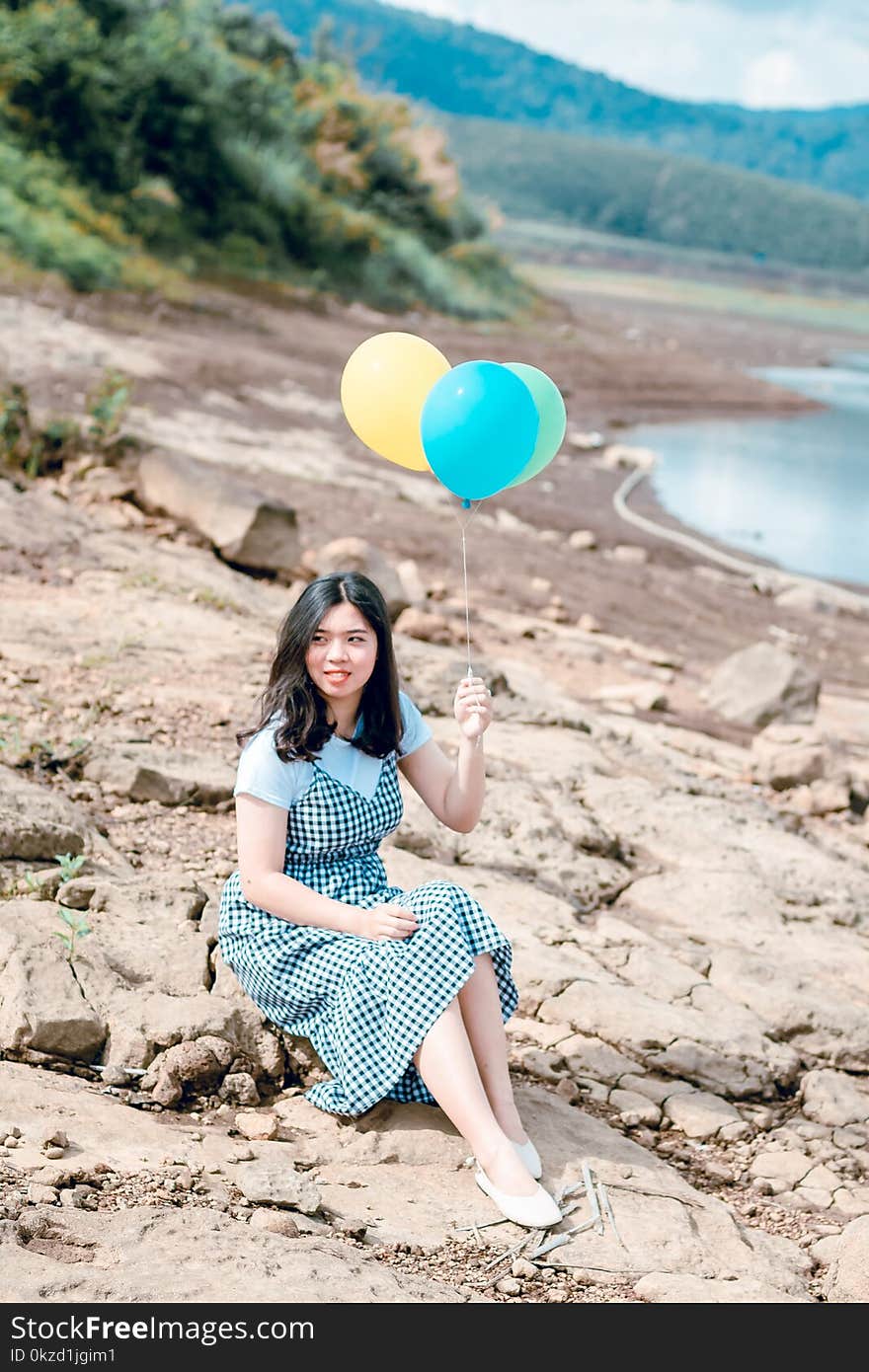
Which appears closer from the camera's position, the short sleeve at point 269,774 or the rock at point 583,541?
the short sleeve at point 269,774

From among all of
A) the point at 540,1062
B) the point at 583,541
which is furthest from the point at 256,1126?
the point at 583,541

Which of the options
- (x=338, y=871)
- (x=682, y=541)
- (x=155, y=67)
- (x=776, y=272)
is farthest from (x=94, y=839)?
(x=776, y=272)

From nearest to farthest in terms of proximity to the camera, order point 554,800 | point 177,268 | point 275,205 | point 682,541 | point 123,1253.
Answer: point 123,1253 < point 554,800 < point 682,541 < point 177,268 < point 275,205

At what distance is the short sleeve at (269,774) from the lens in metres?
3.63

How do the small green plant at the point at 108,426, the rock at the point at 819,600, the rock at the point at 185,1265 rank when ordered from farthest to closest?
the rock at the point at 819,600
the small green plant at the point at 108,426
the rock at the point at 185,1265

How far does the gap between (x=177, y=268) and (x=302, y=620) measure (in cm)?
1846

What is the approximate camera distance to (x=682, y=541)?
14398 mm

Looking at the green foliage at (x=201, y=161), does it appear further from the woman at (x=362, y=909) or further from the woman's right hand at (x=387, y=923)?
the woman's right hand at (x=387, y=923)

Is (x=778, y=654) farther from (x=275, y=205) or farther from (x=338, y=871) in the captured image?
(x=275, y=205)

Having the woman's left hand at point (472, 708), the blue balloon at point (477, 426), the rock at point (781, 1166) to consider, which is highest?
the blue balloon at point (477, 426)

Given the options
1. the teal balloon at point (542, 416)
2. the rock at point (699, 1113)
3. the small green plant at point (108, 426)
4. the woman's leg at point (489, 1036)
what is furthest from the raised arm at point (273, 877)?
the small green plant at point (108, 426)

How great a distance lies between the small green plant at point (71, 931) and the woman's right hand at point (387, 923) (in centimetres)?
80

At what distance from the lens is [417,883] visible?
15.6 ft

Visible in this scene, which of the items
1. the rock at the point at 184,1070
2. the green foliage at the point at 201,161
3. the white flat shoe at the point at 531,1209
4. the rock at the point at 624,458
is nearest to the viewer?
the white flat shoe at the point at 531,1209
